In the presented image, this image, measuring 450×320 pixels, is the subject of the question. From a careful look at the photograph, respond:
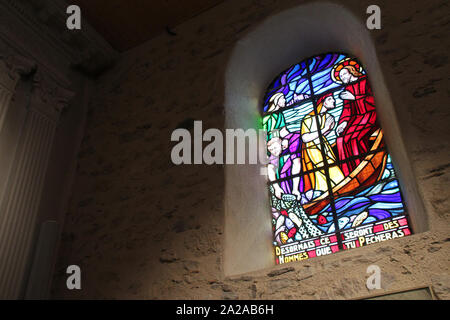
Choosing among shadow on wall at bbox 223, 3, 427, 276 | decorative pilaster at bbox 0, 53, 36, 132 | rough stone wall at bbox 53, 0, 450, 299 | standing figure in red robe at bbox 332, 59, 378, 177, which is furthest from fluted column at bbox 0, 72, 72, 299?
standing figure in red robe at bbox 332, 59, 378, 177

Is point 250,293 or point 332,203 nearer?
point 250,293

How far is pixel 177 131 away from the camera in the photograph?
3795mm

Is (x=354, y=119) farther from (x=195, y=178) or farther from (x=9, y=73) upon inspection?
(x=9, y=73)

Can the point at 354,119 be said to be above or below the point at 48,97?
below

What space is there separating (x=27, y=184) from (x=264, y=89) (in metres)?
2.43

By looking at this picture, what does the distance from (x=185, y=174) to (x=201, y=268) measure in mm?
879

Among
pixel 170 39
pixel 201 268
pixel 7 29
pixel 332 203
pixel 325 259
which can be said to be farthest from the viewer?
pixel 170 39

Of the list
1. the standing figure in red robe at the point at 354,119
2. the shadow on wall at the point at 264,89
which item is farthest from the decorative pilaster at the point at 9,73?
the standing figure in red robe at the point at 354,119

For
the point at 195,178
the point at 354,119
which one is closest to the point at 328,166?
the point at 354,119

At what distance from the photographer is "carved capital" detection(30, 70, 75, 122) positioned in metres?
3.89

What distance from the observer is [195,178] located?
11.1 ft

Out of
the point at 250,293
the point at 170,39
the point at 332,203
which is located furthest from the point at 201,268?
the point at 170,39

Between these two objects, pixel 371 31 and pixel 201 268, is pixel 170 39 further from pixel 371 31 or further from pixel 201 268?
pixel 201 268

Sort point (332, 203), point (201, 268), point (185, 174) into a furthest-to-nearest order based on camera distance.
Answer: point (185, 174) → point (332, 203) → point (201, 268)
